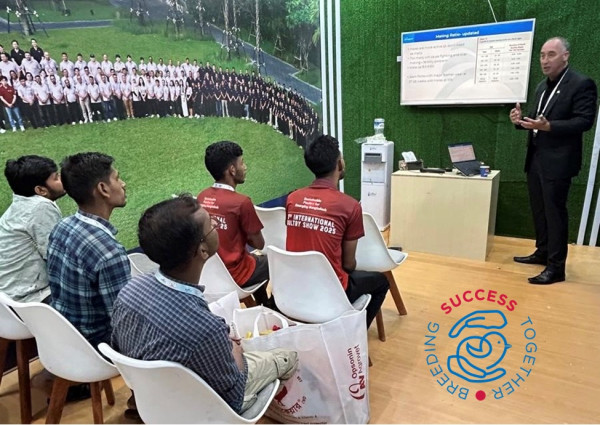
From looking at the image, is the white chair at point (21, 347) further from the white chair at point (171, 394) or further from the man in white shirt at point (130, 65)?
the man in white shirt at point (130, 65)

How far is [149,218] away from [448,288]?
2.43 metres

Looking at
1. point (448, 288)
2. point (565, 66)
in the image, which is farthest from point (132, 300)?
point (565, 66)

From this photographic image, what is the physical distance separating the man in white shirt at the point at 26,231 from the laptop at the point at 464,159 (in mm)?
2971

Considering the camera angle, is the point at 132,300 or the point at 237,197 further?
the point at 237,197

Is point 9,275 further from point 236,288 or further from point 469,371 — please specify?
point 469,371

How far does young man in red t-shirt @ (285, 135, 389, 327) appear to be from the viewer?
1799 millimetres

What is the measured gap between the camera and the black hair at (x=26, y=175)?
178 centimetres

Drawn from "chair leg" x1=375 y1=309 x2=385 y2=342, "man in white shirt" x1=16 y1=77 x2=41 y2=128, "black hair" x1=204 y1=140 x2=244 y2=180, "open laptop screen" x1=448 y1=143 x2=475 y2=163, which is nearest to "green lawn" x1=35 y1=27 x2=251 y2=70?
"man in white shirt" x1=16 y1=77 x2=41 y2=128

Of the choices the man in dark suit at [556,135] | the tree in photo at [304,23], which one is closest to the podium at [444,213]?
the man in dark suit at [556,135]

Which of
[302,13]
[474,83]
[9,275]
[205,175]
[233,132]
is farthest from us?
[302,13]

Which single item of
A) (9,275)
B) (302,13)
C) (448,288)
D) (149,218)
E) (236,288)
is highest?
(302,13)

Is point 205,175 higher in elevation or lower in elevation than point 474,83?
lower

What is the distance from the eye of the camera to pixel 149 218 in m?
1.11

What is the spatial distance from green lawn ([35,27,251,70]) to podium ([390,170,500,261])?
1.99 metres
